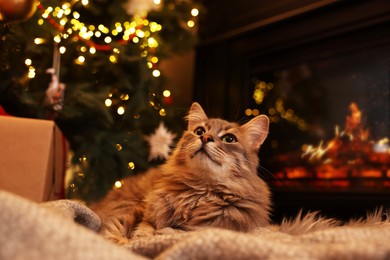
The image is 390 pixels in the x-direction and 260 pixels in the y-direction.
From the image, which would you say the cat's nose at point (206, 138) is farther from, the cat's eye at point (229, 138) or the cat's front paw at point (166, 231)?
the cat's front paw at point (166, 231)

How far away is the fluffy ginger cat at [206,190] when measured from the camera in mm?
1077

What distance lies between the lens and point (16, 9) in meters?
1.25

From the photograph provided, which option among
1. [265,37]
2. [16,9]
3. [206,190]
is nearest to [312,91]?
[265,37]

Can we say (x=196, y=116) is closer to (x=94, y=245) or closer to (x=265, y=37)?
(x=94, y=245)

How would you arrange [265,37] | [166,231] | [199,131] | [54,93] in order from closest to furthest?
[166,231], [199,131], [54,93], [265,37]

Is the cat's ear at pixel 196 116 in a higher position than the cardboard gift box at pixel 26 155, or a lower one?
higher

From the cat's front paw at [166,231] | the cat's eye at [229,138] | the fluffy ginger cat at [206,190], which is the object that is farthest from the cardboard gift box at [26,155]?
the cat's eye at [229,138]

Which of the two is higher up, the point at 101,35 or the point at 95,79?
the point at 101,35

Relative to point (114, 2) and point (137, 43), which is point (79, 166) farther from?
point (114, 2)

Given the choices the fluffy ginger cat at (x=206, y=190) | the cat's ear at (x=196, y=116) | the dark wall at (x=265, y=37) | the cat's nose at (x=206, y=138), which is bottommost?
the fluffy ginger cat at (x=206, y=190)

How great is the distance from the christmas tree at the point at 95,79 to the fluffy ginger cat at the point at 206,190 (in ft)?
1.78

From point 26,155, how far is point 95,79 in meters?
0.78

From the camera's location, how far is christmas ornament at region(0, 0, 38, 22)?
1.23 meters

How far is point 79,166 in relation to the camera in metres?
1.78
